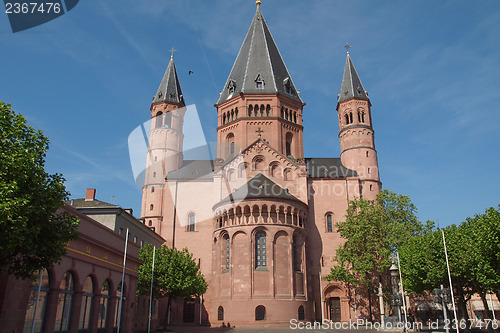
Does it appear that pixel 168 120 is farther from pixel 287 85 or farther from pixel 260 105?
pixel 287 85

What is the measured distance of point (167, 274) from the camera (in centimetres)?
3666

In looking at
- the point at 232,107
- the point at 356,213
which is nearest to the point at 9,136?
the point at 356,213

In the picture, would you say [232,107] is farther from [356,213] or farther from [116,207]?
[116,207]

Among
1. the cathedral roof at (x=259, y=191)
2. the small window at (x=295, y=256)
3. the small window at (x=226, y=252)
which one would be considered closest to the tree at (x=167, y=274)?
the small window at (x=226, y=252)

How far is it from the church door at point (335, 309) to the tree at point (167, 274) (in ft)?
61.1

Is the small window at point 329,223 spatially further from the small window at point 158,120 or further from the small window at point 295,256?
the small window at point 158,120

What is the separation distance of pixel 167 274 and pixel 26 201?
82.6ft

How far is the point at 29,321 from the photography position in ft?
56.5

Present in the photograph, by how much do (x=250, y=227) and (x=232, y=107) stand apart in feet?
71.0

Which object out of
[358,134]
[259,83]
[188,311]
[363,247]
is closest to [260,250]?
[363,247]

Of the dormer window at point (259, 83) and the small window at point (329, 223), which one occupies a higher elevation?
the dormer window at point (259, 83)

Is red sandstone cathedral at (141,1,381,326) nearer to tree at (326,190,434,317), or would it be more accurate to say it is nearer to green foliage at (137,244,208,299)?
tree at (326,190,434,317)

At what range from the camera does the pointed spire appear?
62.8 meters

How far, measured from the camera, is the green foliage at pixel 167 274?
35594 mm
